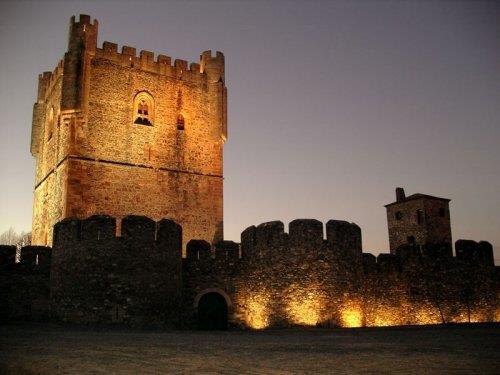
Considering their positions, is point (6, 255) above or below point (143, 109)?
below

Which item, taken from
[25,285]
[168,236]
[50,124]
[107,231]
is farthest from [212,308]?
[50,124]

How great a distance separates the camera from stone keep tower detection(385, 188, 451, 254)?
4216cm

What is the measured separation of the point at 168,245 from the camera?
614 inches

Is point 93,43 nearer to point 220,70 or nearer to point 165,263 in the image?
point 220,70

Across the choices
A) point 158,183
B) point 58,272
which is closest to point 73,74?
point 158,183

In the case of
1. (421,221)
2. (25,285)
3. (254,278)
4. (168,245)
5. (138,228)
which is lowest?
(25,285)

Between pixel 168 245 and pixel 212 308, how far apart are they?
3.25m

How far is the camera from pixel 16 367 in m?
6.02

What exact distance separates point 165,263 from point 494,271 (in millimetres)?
12723

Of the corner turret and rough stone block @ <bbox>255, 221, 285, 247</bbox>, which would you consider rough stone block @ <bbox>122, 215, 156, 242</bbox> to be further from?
the corner turret

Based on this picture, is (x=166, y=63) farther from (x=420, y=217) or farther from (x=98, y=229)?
(x=420, y=217)

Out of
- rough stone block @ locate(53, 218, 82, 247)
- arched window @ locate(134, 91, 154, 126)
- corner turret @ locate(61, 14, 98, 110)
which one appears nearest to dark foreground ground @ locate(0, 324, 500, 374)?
rough stone block @ locate(53, 218, 82, 247)

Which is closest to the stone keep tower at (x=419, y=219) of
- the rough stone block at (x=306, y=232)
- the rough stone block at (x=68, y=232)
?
the rough stone block at (x=306, y=232)

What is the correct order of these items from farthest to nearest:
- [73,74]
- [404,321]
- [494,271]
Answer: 1. [73,74]
2. [494,271]
3. [404,321]
